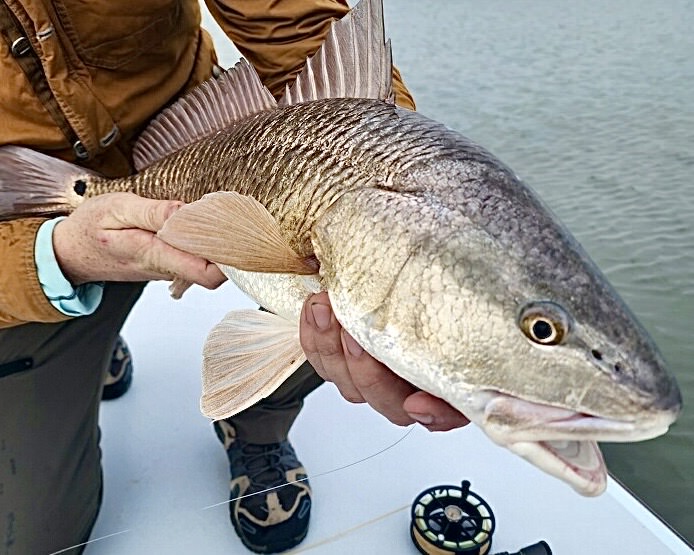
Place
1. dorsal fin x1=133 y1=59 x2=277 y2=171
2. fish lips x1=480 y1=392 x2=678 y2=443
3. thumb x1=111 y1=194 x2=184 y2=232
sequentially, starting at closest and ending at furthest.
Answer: fish lips x1=480 y1=392 x2=678 y2=443 → thumb x1=111 y1=194 x2=184 y2=232 → dorsal fin x1=133 y1=59 x2=277 y2=171

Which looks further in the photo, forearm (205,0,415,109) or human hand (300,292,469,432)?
forearm (205,0,415,109)

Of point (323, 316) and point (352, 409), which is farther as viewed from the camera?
point (352, 409)

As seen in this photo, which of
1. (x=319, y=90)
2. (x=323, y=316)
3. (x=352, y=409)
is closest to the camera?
(x=323, y=316)

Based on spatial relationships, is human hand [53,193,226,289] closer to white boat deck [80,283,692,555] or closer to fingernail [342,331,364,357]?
fingernail [342,331,364,357]

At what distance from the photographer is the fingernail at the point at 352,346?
1.04m

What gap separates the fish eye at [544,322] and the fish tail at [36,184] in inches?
40.3

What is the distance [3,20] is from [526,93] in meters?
7.02

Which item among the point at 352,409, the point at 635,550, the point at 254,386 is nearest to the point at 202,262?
the point at 254,386

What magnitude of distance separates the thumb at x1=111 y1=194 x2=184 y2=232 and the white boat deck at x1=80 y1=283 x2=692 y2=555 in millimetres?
789

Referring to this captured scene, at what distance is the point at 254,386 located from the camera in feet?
3.73

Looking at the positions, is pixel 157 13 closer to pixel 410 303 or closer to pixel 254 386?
pixel 254 386

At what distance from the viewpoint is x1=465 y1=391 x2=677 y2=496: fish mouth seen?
31.3 inches

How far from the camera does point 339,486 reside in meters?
1.79

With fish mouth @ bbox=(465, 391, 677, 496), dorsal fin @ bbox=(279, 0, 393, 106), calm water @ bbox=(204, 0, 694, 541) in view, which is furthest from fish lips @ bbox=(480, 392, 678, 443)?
calm water @ bbox=(204, 0, 694, 541)
